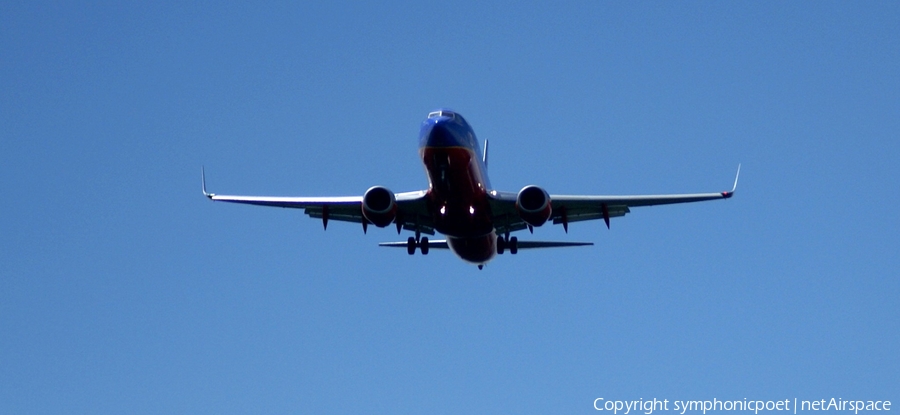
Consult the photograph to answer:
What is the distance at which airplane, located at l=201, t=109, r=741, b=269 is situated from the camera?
158 feet

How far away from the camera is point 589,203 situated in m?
51.7

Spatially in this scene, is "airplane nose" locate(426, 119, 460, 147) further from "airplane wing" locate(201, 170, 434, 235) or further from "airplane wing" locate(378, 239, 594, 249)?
"airplane wing" locate(378, 239, 594, 249)

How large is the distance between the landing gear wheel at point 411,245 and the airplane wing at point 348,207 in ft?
1.92

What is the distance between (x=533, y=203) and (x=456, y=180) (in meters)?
2.84

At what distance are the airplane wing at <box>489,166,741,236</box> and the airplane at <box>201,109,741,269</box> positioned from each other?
32 mm

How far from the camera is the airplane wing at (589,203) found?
167 feet

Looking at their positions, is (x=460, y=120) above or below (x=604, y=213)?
above

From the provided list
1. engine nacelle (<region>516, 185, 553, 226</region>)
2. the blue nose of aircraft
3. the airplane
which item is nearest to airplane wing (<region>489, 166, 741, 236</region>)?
the airplane

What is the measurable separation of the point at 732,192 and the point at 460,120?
1032 centimetres

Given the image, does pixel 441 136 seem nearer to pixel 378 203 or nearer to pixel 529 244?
pixel 378 203

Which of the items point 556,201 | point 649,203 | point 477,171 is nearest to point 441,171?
point 477,171

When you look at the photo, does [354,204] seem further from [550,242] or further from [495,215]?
[550,242]

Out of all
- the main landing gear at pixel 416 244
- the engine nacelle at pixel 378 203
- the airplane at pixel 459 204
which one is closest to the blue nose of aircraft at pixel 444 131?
the airplane at pixel 459 204

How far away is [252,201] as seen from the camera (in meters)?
Answer: 54.6
